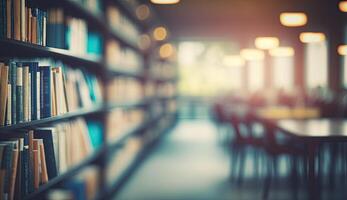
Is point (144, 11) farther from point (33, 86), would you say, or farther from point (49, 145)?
point (33, 86)

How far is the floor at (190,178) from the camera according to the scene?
4.43 meters

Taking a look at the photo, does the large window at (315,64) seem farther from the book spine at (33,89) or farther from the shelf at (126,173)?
the book spine at (33,89)

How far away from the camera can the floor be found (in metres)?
4.43

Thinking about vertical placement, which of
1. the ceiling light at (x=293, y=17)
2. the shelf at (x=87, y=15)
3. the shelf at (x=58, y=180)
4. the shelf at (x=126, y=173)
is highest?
the ceiling light at (x=293, y=17)

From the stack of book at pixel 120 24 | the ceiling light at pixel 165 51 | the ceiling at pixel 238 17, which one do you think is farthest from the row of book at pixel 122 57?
the ceiling at pixel 238 17

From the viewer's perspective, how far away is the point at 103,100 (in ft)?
13.2

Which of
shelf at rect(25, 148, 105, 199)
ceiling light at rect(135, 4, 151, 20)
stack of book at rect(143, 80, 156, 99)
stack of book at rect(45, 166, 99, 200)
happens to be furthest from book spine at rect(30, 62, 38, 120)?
ceiling light at rect(135, 4, 151, 20)

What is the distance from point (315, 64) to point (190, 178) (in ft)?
30.4

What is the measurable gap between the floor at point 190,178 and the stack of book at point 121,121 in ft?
2.08

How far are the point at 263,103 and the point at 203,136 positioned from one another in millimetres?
2289

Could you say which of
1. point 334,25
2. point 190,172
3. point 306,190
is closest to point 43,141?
point 306,190

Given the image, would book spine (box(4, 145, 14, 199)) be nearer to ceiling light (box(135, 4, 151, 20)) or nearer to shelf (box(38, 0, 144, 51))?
shelf (box(38, 0, 144, 51))

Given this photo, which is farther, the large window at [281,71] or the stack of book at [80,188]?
the large window at [281,71]

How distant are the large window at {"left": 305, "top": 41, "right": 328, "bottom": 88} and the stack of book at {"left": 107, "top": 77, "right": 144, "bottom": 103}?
7.77 meters
